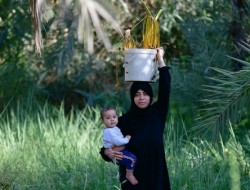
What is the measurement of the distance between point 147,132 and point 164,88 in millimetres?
333

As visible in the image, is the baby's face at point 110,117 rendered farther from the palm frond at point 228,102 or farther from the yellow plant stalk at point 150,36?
the palm frond at point 228,102

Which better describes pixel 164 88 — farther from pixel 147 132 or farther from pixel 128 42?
pixel 128 42

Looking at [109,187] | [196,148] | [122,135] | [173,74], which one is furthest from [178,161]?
[173,74]

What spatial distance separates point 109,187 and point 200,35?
164 inches

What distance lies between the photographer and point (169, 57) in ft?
43.9

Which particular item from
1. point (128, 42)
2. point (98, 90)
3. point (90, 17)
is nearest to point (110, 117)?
point (128, 42)

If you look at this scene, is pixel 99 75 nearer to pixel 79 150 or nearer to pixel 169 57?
pixel 169 57

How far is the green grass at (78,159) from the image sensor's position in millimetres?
7102

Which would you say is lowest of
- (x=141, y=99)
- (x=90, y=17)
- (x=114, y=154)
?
(x=114, y=154)

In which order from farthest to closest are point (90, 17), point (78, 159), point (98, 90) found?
point (98, 90) → point (78, 159) → point (90, 17)

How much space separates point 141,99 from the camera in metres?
5.53

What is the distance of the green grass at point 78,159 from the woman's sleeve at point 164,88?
0.63m

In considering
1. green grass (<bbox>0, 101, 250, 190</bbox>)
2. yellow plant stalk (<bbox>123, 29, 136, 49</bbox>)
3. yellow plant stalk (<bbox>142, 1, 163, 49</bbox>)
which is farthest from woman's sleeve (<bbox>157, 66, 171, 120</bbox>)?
green grass (<bbox>0, 101, 250, 190</bbox>)

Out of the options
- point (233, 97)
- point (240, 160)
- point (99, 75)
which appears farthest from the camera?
point (99, 75)
